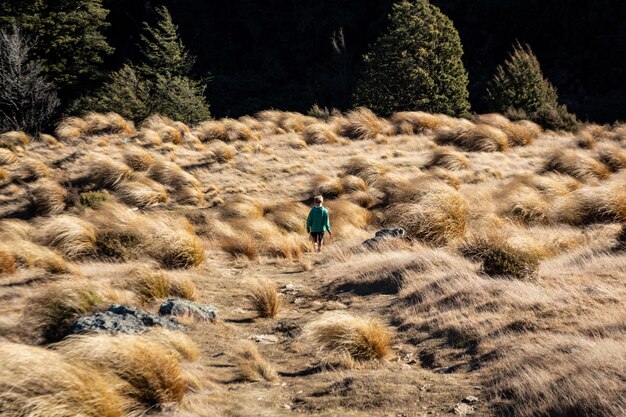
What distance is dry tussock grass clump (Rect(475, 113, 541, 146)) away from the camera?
19.8 metres

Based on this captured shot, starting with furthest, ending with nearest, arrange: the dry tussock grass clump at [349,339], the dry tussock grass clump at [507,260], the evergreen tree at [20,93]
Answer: the evergreen tree at [20,93], the dry tussock grass clump at [507,260], the dry tussock grass clump at [349,339]

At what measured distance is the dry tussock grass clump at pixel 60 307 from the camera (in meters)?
5.97

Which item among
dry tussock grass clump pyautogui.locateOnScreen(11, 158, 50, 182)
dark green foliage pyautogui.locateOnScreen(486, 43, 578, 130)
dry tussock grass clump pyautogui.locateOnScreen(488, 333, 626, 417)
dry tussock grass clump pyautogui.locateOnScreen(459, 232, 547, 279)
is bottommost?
dry tussock grass clump pyautogui.locateOnScreen(11, 158, 50, 182)

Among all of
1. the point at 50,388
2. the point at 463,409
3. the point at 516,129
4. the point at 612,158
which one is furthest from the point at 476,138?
the point at 50,388

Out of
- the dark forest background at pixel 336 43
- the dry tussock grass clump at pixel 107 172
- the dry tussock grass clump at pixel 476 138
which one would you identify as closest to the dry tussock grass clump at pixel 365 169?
the dry tussock grass clump at pixel 476 138

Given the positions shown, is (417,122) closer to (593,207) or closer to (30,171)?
(593,207)

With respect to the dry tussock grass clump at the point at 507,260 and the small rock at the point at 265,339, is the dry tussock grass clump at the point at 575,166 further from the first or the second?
the small rock at the point at 265,339

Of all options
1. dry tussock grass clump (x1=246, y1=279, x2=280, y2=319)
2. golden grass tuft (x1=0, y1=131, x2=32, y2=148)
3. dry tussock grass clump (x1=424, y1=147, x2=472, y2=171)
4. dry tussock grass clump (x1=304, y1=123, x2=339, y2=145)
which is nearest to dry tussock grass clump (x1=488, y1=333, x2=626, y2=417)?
dry tussock grass clump (x1=246, y1=279, x2=280, y2=319)

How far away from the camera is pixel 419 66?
23.7m

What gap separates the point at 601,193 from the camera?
1061 centimetres

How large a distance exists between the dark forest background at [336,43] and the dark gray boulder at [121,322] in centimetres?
2650

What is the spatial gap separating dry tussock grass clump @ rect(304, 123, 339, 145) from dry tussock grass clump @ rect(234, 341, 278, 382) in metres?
15.3

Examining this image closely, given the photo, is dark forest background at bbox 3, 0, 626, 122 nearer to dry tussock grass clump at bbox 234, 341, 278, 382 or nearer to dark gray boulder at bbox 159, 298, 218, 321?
dark gray boulder at bbox 159, 298, 218, 321

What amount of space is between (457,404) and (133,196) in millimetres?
12175
